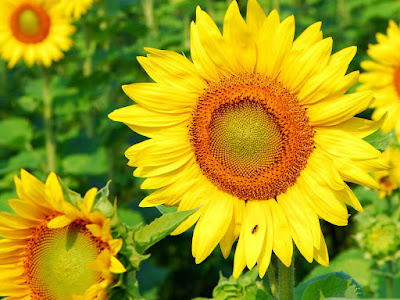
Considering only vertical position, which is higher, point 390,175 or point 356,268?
point 390,175

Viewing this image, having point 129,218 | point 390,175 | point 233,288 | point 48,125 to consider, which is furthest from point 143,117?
point 48,125

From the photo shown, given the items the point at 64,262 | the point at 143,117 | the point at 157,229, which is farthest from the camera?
the point at 143,117

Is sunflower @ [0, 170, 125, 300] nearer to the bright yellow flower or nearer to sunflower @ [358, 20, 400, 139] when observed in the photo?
the bright yellow flower

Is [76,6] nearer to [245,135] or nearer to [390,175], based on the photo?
[390,175]

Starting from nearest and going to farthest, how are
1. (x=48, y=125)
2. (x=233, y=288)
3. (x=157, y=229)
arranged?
(x=157, y=229)
(x=233, y=288)
(x=48, y=125)

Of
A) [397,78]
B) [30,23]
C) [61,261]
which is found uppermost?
[30,23]

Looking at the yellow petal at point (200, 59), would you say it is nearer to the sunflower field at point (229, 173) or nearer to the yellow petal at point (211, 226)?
the sunflower field at point (229, 173)

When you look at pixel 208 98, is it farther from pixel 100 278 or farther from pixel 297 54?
pixel 100 278
